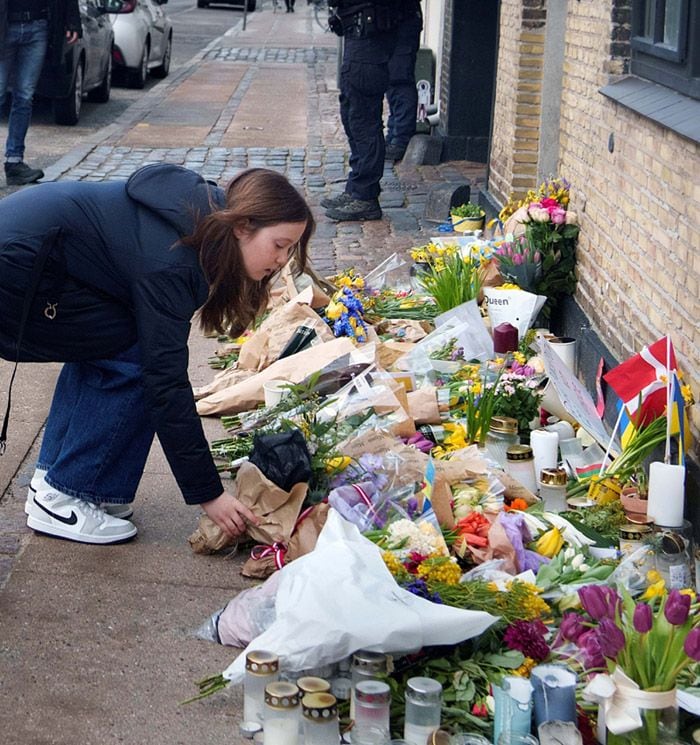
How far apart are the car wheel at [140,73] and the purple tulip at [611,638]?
1506 centimetres

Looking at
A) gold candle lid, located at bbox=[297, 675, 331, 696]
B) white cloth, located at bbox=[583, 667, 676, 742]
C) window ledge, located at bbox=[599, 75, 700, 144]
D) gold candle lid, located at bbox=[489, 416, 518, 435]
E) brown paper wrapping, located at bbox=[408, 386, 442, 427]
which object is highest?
window ledge, located at bbox=[599, 75, 700, 144]

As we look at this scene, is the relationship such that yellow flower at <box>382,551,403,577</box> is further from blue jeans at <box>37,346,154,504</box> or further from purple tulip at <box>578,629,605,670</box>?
blue jeans at <box>37,346,154,504</box>

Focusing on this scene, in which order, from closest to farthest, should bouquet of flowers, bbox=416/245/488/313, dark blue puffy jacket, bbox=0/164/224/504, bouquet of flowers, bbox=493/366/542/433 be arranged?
dark blue puffy jacket, bbox=0/164/224/504, bouquet of flowers, bbox=493/366/542/433, bouquet of flowers, bbox=416/245/488/313

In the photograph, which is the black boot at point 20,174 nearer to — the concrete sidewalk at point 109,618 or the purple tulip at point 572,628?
the concrete sidewalk at point 109,618

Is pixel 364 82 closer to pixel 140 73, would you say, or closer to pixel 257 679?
pixel 257 679

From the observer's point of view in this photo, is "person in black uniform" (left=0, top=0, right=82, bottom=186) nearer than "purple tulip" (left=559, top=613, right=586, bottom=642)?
No

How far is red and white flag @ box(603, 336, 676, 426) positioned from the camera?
412 centimetres

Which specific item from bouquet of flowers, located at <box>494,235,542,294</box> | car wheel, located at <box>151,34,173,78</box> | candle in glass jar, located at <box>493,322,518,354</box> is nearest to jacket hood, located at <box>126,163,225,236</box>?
candle in glass jar, located at <box>493,322,518,354</box>

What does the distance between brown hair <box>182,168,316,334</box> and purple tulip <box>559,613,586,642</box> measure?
4.12 ft

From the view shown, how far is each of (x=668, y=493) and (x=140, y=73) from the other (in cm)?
1436

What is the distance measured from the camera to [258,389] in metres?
5.33

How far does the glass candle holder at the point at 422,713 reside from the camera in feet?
9.55

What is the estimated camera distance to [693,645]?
8.92 ft

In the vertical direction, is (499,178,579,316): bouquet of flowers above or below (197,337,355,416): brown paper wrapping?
above
